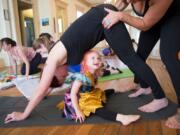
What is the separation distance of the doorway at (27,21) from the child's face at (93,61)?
4.63 m

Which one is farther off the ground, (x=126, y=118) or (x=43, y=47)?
(x=43, y=47)

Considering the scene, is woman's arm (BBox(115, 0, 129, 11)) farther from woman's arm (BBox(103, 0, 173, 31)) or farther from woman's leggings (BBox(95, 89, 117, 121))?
woman's leggings (BBox(95, 89, 117, 121))

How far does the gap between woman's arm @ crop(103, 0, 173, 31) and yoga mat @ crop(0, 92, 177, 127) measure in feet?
1.64

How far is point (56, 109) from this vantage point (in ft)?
4.69

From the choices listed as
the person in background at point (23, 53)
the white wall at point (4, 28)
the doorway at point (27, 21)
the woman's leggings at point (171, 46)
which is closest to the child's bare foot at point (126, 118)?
the woman's leggings at point (171, 46)

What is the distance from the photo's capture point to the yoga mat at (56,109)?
1207 millimetres

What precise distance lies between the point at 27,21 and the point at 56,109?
4.96 meters

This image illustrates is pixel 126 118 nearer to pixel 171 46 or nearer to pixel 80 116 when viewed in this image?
pixel 80 116

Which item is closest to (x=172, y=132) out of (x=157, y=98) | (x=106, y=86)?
(x=157, y=98)

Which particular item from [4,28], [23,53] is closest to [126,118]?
[23,53]

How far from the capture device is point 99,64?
132cm

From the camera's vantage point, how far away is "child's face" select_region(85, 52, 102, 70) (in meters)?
1.29

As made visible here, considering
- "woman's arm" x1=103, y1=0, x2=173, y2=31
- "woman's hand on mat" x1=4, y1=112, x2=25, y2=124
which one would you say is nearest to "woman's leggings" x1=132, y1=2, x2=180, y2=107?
"woman's arm" x1=103, y1=0, x2=173, y2=31

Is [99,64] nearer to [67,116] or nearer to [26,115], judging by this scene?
[67,116]
